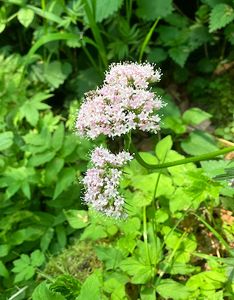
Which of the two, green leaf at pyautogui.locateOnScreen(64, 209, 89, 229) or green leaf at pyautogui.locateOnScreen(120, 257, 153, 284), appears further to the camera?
green leaf at pyautogui.locateOnScreen(64, 209, 89, 229)

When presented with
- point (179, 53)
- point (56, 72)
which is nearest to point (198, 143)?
point (179, 53)

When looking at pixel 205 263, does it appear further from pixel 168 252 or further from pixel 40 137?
pixel 40 137

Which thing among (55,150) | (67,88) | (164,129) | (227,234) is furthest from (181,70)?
(227,234)

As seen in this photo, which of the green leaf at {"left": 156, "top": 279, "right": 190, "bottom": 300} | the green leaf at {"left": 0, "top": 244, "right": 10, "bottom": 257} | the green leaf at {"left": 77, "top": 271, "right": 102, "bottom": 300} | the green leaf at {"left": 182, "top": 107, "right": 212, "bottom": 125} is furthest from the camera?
the green leaf at {"left": 182, "top": 107, "right": 212, "bottom": 125}

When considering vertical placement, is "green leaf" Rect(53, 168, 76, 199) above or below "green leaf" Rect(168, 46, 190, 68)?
below

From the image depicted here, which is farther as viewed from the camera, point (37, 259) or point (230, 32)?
point (230, 32)

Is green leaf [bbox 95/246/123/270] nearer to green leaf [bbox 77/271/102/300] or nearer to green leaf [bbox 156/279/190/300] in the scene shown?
green leaf [bbox 156/279/190/300]

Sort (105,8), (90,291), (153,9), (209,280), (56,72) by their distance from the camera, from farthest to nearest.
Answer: (56,72)
(153,9)
(105,8)
(209,280)
(90,291)

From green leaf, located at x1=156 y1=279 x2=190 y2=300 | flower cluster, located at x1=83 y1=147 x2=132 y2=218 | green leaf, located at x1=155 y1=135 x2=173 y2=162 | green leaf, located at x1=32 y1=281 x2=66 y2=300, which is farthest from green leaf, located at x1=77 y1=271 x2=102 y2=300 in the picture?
green leaf, located at x1=155 y1=135 x2=173 y2=162

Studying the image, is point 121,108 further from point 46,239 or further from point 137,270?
point 46,239
